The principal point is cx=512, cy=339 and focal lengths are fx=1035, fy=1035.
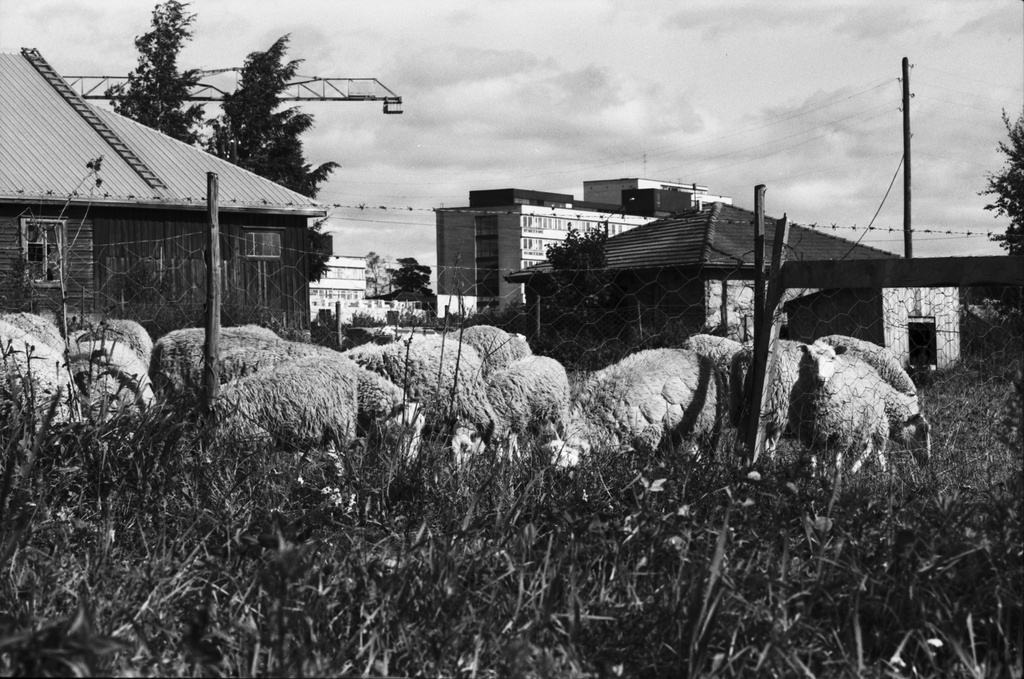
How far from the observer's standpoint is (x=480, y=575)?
11.5 ft

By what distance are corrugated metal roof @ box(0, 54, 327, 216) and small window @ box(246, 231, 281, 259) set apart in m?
0.80

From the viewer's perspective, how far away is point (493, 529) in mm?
4133

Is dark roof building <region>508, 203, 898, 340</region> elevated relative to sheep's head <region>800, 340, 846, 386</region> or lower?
elevated

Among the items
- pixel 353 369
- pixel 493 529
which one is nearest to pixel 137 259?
pixel 353 369

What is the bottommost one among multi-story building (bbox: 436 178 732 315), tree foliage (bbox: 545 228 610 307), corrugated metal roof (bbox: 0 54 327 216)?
tree foliage (bbox: 545 228 610 307)

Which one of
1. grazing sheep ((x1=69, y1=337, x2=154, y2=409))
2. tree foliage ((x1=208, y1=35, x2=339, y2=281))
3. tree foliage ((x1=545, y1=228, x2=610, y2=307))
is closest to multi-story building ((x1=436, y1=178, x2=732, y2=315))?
tree foliage ((x1=208, y1=35, x2=339, y2=281))

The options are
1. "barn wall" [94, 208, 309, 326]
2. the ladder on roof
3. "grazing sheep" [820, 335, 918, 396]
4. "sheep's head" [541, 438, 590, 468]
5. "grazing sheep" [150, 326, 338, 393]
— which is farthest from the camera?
the ladder on roof

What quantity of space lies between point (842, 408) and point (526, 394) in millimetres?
2496

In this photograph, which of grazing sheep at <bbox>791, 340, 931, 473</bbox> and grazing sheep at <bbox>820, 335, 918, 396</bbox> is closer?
grazing sheep at <bbox>791, 340, 931, 473</bbox>

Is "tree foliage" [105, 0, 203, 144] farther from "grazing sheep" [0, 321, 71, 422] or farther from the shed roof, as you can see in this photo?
"grazing sheep" [0, 321, 71, 422]

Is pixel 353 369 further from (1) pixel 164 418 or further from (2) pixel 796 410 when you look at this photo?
(2) pixel 796 410

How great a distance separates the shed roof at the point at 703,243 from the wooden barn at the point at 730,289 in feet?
0.08

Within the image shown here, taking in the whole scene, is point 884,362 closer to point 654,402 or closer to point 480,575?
point 654,402

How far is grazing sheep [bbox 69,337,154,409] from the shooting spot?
4.96 m
